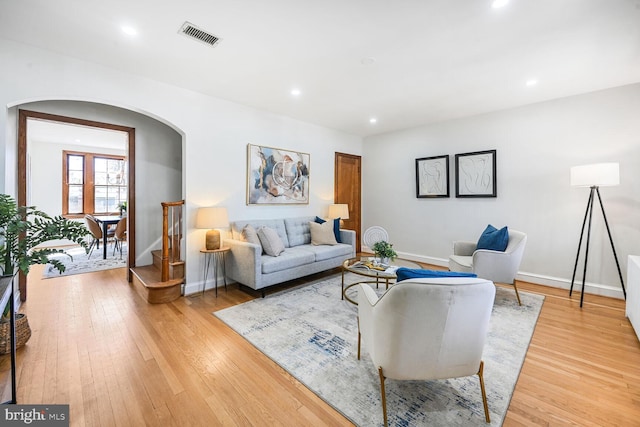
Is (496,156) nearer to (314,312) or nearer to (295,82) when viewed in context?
(295,82)

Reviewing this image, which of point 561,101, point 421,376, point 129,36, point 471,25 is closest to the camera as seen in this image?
point 421,376

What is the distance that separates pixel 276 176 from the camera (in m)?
4.45

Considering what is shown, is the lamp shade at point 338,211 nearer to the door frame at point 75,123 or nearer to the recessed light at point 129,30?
the door frame at point 75,123

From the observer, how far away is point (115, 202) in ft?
24.7

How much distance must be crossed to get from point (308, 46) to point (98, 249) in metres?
6.84

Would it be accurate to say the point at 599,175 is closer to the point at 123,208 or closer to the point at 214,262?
the point at 214,262

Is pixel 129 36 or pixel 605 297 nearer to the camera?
pixel 129 36

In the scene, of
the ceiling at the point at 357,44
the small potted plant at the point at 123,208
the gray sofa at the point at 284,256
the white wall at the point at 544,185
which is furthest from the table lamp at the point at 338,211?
the small potted plant at the point at 123,208

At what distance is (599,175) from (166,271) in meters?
5.21

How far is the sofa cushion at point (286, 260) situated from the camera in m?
3.33

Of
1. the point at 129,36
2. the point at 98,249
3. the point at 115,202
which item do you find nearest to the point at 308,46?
the point at 129,36

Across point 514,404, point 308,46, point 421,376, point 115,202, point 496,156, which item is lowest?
point 514,404

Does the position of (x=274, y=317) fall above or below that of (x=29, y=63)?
below

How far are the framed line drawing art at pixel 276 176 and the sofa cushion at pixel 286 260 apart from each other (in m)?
1.03
